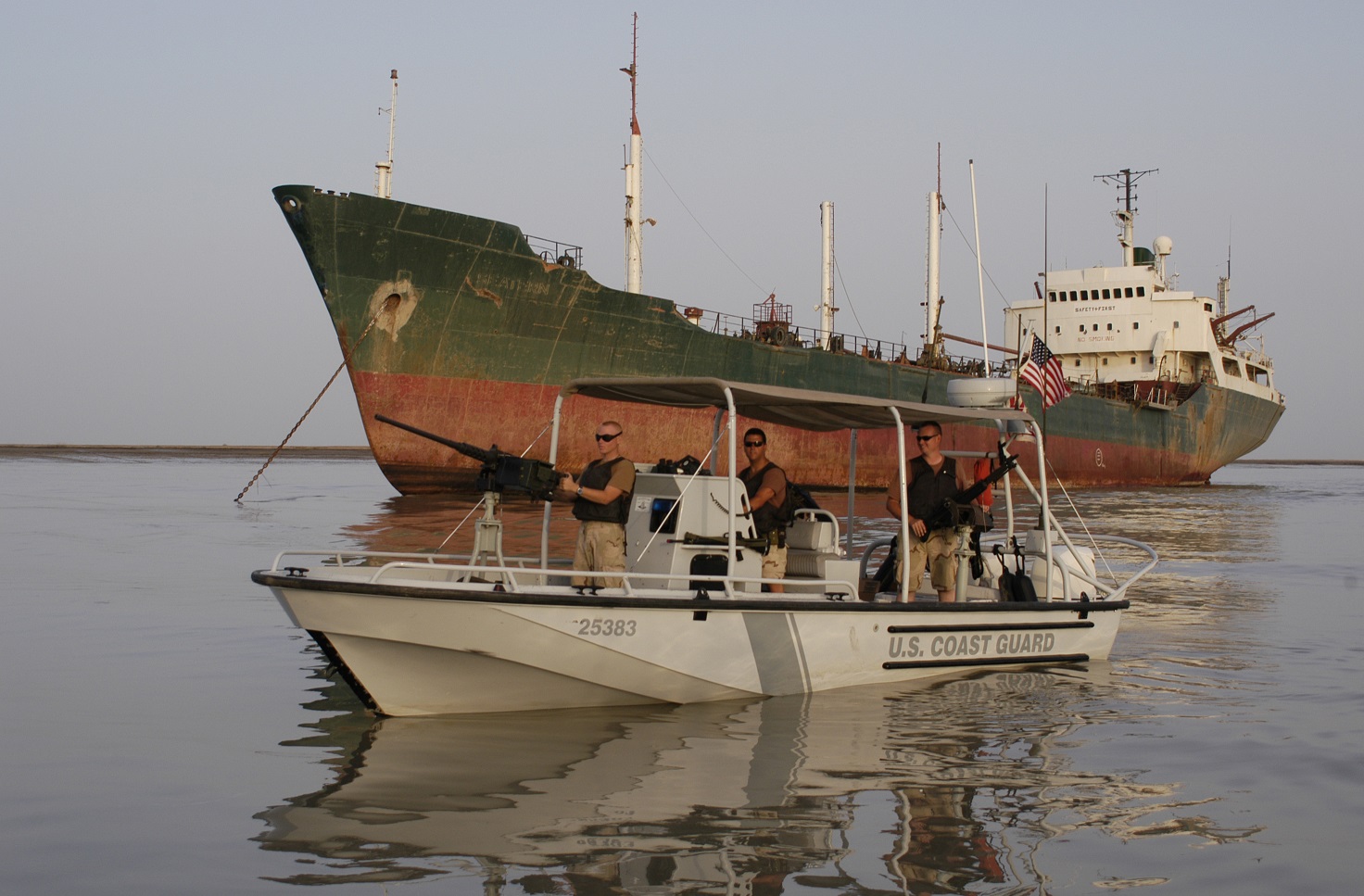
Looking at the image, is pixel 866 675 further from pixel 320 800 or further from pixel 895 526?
pixel 895 526

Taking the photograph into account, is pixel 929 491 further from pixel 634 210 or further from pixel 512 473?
pixel 634 210

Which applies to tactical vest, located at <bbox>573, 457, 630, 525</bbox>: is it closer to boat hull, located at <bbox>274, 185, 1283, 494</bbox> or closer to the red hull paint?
the red hull paint

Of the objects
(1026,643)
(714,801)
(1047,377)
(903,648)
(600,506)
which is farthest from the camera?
(1047,377)

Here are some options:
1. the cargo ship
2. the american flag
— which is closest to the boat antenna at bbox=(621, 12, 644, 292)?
the cargo ship

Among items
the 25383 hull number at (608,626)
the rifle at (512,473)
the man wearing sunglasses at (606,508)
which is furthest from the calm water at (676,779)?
the rifle at (512,473)

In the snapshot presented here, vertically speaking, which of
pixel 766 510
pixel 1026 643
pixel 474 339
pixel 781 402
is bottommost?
pixel 1026 643

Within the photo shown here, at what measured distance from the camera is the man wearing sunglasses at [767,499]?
800 cm

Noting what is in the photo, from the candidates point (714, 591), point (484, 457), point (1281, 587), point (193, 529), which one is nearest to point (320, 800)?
point (484, 457)

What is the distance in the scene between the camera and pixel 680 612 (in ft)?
23.3

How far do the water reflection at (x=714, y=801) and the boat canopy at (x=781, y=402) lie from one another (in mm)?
1859

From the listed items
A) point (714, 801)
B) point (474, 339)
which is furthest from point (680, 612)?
point (474, 339)

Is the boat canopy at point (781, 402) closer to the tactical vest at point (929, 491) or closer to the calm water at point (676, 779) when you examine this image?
the tactical vest at point (929, 491)

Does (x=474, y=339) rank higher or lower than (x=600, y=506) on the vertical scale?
higher

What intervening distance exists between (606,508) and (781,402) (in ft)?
4.22
